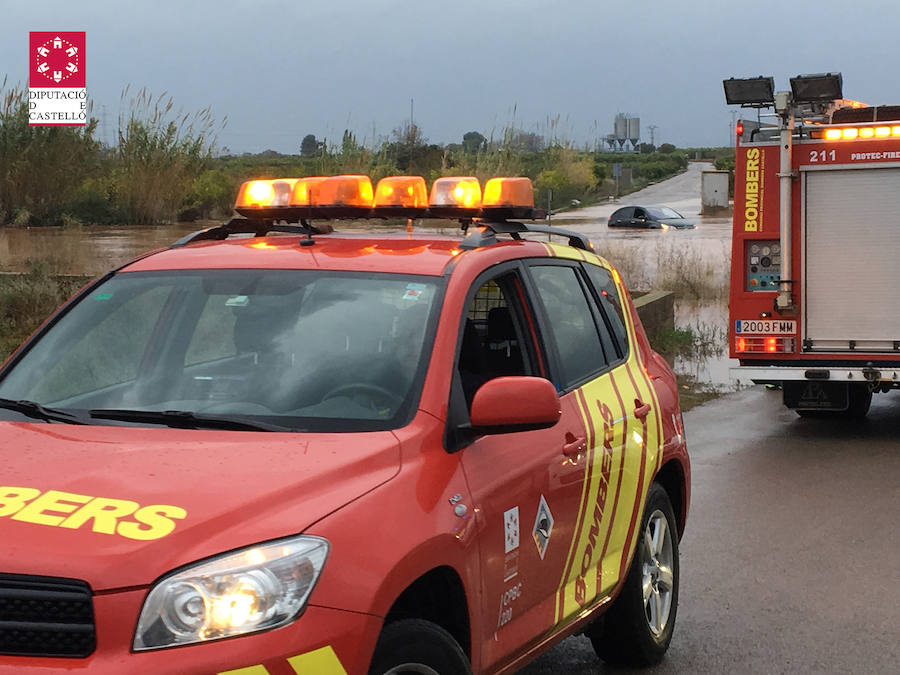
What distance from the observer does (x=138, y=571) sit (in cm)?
296

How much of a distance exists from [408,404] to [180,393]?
0.71 metres

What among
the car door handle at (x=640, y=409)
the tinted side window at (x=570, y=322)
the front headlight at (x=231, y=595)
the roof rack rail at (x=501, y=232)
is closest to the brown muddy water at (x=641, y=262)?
the roof rack rail at (x=501, y=232)

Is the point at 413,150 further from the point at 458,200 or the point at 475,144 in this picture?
the point at 458,200

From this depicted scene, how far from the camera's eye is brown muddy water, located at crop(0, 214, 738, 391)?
16.9 m

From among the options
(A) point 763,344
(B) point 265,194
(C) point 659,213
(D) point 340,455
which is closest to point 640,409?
(B) point 265,194

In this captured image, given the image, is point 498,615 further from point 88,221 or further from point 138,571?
point 88,221

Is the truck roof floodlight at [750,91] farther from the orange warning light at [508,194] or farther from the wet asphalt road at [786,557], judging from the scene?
the orange warning light at [508,194]

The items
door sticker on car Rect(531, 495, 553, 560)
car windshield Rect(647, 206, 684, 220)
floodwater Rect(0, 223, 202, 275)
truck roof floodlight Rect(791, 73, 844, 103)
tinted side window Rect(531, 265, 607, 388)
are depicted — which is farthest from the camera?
car windshield Rect(647, 206, 684, 220)

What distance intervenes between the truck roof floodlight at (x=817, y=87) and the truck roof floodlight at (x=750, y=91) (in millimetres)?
223

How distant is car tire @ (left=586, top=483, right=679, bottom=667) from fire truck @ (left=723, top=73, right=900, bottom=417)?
22.0ft

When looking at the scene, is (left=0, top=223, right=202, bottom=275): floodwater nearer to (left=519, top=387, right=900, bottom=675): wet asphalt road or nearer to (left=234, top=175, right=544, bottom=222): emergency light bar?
(left=519, top=387, right=900, bottom=675): wet asphalt road

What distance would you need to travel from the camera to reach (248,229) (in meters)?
5.59

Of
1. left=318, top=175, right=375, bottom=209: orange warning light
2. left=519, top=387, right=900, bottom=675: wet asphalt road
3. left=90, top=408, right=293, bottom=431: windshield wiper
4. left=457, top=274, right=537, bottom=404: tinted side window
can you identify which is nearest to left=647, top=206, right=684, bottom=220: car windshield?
left=519, top=387, right=900, bottom=675: wet asphalt road

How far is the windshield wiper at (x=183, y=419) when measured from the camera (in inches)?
151
